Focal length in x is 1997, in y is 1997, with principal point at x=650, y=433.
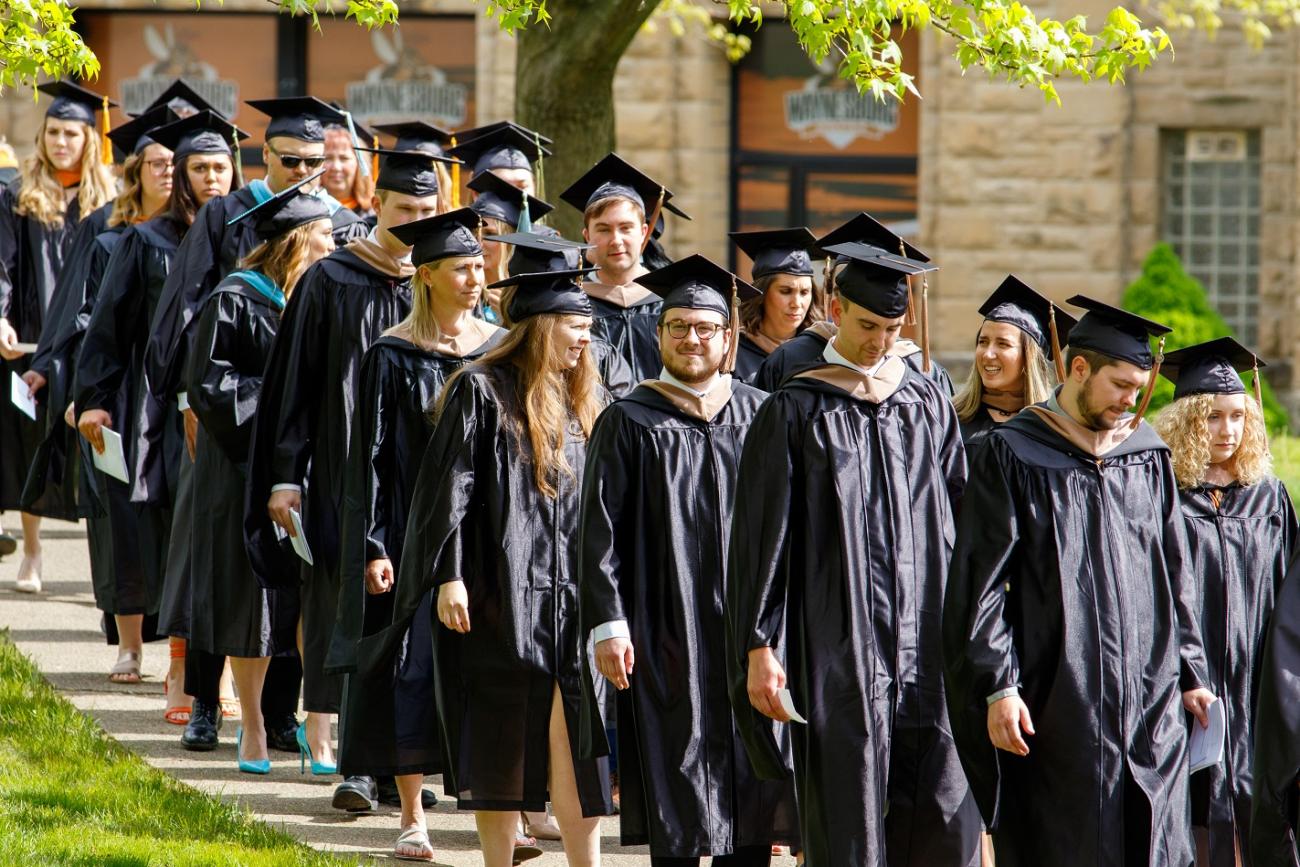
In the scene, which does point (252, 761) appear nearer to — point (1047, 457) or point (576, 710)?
point (576, 710)

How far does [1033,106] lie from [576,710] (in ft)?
35.7

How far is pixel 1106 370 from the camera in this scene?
527 centimetres

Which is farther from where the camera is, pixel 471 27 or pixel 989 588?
pixel 471 27

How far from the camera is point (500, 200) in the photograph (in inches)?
308

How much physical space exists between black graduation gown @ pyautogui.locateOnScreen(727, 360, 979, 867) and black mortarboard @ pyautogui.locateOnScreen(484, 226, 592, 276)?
119cm

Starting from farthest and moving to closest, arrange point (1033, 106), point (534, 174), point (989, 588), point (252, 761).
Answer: point (1033, 106) < point (534, 174) < point (252, 761) < point (989, 588)

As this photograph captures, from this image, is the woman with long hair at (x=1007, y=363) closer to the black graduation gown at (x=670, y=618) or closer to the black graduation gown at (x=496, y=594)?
the black graduation gown at (x=670, y=618)

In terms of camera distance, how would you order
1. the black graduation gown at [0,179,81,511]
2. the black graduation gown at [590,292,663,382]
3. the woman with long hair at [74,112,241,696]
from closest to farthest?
the black graduation gown at [590,292,663,382] → the woman with long hair at [74,112,241,696] → the black graduation gown at [0,179,81,511]

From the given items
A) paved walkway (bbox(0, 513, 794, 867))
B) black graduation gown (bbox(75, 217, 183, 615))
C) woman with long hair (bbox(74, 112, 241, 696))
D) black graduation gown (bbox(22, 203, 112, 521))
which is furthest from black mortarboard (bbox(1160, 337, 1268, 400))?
black graduation gown (bbox(22, 203, 112, 521))

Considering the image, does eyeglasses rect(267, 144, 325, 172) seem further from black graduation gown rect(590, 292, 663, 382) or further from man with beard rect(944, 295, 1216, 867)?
man with beard rect(944, 295, 1216, 867)

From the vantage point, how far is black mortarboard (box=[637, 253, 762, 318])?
5.72 meters

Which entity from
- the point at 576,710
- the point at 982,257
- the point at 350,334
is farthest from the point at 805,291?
the point at 982,257

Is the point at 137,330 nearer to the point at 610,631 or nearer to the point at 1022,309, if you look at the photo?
the point at 610,631

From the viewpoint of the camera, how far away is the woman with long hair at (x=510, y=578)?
5.75 m
